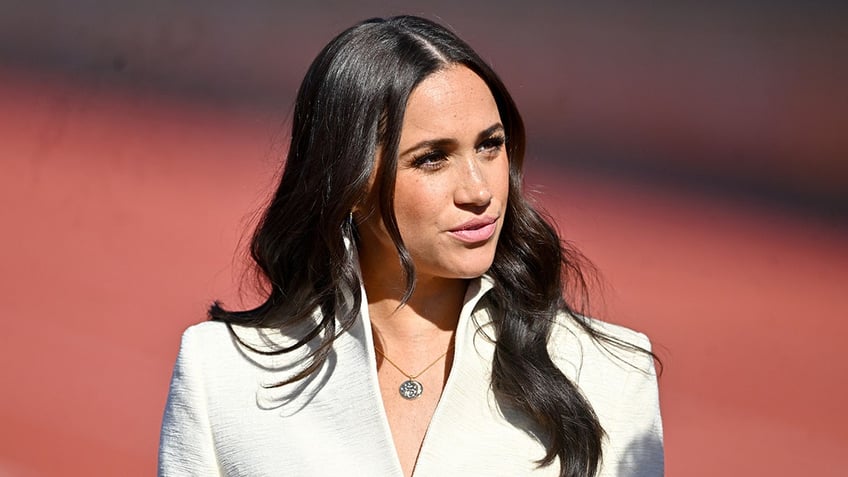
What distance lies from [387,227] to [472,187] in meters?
0.20

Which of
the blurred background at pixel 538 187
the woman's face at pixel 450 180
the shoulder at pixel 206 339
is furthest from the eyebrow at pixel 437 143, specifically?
the blurred background at pixel 538 187

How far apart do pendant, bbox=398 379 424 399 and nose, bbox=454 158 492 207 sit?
1.32 feet

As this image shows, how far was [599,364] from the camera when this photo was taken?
2.71 m

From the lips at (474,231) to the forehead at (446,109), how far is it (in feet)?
0.54

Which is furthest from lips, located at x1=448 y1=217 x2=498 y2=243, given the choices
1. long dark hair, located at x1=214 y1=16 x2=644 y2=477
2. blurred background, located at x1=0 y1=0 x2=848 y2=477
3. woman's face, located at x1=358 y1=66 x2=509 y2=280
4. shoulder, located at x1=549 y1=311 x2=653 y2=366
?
blurred background, located at x1=0 y1=0 x2=848 y2=477

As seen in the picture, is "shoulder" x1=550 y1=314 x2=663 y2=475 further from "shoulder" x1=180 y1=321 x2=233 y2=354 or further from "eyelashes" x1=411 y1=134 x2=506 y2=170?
"shoulder" x1=180 y1=321 x2=233 y2=354

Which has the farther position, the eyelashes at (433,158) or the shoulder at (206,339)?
the shoulder at (206,339)

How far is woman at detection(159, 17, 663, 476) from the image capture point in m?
2.59

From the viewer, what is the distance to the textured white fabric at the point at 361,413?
2609 mm

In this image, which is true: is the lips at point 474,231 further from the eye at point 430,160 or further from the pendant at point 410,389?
the pendant at point 410,389

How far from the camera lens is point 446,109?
260cm

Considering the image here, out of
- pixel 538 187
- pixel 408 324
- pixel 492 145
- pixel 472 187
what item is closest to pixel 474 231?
pixel 472 187
